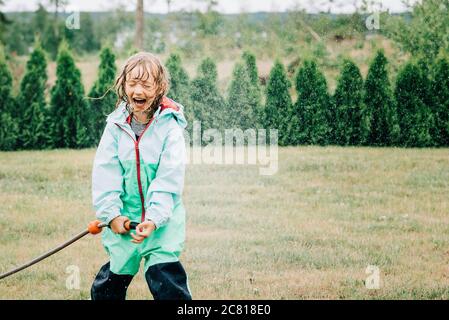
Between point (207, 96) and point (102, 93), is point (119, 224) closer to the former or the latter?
point (207, 96)

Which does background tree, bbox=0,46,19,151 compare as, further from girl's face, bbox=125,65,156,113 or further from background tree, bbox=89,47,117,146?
girl's face, bbox=125,65,156,113

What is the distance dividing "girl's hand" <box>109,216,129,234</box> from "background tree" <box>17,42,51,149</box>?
199 inches

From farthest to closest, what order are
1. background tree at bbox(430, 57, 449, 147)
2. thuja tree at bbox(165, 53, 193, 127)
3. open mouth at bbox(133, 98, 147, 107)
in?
thuja tree at bbox(165, 53, 193, 127)
background tree at bbox(430, 57, 449, 147)
open mouth at bbox(133, 98, 147, 107)

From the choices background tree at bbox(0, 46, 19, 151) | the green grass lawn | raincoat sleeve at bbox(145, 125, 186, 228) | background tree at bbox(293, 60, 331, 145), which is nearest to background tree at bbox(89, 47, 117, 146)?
the green grass lawn

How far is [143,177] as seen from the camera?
8.42 feet

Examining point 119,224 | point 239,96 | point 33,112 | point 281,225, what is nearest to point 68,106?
point 33,112

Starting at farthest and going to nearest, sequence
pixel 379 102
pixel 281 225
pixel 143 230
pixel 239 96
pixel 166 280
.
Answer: pixel 239 96 → pixel 379 102 → pixel 281 225 → pixel 166 280 → pixel 143 230

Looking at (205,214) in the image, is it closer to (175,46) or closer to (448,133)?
(448,133)

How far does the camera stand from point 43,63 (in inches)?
291

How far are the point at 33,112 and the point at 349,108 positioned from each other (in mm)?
3630

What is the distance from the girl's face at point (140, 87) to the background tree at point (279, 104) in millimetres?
4351

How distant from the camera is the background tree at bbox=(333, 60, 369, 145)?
22.1 feet

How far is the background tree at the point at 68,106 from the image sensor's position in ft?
23.8

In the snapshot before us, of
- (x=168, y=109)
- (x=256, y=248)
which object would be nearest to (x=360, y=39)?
(x=256, y=248)
